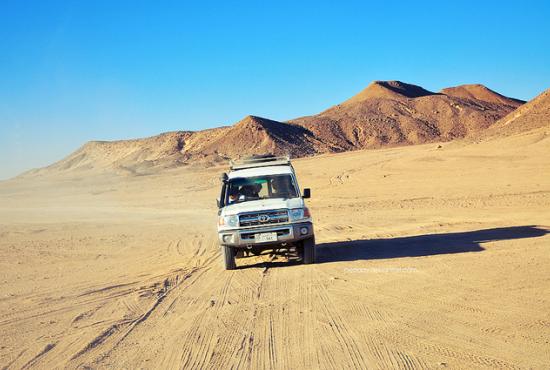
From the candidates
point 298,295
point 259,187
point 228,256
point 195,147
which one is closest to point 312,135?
point 195,147

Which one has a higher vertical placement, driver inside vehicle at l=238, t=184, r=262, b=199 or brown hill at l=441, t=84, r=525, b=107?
brown hill at l=441, t=84, r=525, b=107

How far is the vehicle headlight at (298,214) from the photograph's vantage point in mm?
11531

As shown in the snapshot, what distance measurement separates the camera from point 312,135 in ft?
298

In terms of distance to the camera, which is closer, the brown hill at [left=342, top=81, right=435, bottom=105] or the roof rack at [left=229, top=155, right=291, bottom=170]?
the roof rack at [left=229, top=155, right=291, bottom=170]

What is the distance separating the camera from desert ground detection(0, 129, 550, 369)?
20.5 feet

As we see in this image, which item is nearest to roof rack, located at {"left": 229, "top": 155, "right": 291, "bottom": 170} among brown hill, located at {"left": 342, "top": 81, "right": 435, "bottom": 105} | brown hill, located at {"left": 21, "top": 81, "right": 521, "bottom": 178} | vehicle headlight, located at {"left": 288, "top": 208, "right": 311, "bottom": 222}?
vehicle headlight, located at {"left": 288, "top": 208, "right": 311, "bottom": 222}

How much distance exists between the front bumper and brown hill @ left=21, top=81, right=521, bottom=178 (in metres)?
56.8

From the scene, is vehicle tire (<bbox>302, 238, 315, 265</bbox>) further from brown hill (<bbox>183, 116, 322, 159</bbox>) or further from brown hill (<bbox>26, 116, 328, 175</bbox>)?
brown hill (<bbox>183, 116, 322, 159</bbox>)

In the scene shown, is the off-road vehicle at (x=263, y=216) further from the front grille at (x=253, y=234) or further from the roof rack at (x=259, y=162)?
the roof rack at (x=259, y=162)

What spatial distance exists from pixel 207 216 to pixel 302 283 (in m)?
16.8

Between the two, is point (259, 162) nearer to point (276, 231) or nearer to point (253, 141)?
point (276, 231)

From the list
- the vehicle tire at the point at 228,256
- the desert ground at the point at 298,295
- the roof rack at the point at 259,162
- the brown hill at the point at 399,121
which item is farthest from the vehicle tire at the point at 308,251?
the brown hill at the point at 399,121

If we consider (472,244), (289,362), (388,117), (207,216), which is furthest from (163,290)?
(388,117)

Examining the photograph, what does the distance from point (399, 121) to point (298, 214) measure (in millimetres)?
90147
